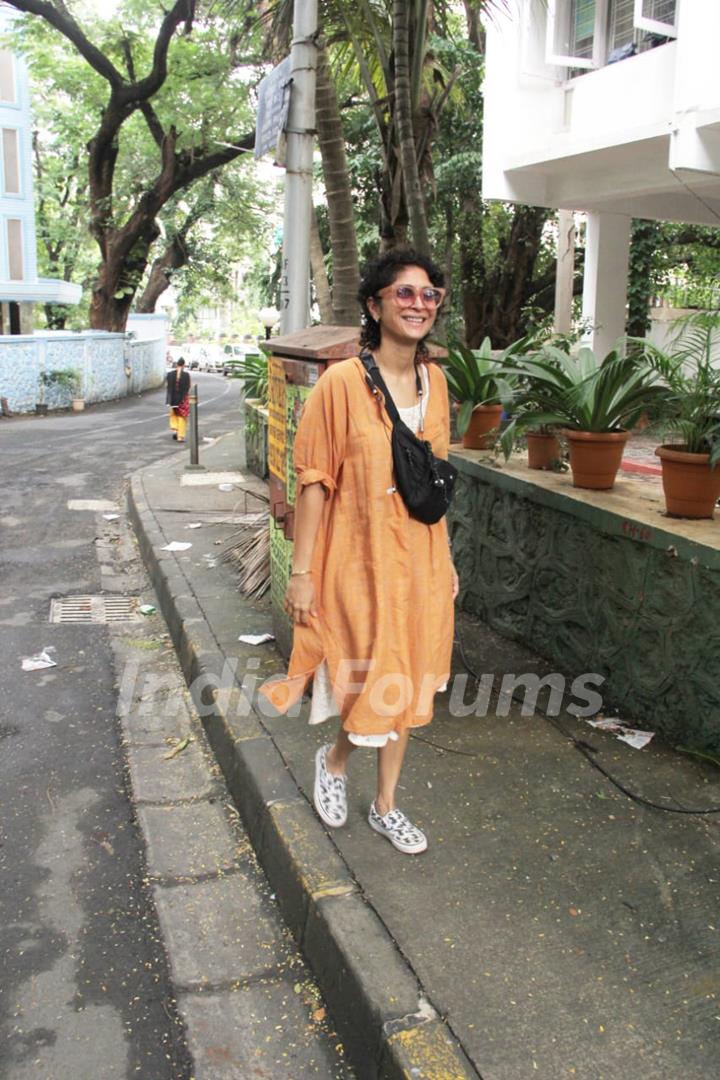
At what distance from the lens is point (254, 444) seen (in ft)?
37.6

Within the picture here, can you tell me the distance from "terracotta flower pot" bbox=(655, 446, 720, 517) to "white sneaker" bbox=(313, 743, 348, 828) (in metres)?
1.82

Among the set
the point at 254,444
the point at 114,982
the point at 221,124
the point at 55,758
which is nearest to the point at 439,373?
the point at 114,982

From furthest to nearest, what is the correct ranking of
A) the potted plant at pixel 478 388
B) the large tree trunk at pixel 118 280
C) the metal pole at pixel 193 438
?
1. the large tree trunk at pixel 118 280
2. the metal pole at pixel 193 438
3. the potted plant at pixel 478 388

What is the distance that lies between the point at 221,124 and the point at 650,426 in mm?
21940

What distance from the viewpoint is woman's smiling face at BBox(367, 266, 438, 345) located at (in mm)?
2859

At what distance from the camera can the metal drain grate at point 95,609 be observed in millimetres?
6406

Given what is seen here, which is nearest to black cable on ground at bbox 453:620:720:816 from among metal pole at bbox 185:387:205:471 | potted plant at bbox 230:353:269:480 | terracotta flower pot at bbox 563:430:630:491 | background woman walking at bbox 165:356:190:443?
terracotta flower pot at bbox 563:430:630:491

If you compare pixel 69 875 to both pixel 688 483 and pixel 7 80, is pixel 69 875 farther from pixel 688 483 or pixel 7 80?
pixel 7 80

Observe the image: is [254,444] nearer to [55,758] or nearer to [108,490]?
[108,490]

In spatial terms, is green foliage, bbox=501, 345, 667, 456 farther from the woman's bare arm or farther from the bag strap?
the woman's bare arm

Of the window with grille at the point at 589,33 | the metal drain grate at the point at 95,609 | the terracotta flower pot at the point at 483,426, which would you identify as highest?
the window with grille at the point at 589,33

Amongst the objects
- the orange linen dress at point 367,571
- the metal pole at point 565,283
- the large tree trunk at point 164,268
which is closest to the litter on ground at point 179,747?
the orange linen dress at point 367,571

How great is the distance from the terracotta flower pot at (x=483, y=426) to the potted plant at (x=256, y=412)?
4.94 m

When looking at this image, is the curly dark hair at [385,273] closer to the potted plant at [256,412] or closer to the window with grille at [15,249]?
the potted plant at [256,412]
